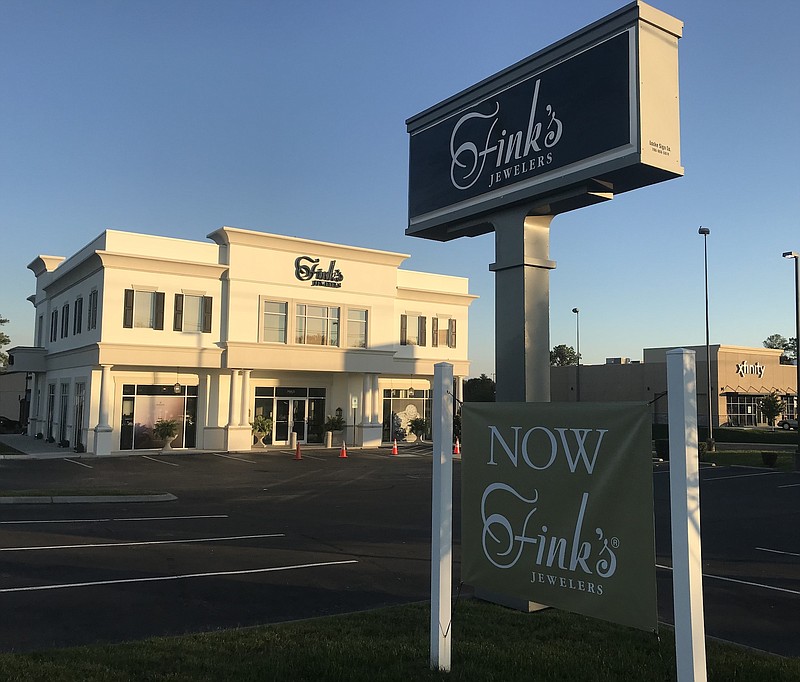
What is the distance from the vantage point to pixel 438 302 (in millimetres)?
40000

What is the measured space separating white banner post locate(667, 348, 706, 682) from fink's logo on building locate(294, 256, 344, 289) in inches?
1194

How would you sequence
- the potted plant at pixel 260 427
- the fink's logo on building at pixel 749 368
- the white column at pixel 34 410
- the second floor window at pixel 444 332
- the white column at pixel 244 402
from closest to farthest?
the white column at pixel 244 402
the potted plant at pixel 260 427
the second floor window at pixel 444 332
the white column at pixel 34 410
the fink's logo on building at pixel 749 368

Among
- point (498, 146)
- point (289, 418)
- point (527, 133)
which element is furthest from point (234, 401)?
point (527, 133)

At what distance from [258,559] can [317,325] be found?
2469 cm

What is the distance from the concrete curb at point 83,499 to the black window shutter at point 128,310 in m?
14.8

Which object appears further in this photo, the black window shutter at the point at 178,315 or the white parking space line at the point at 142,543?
the black window shutter at the point at 178,315

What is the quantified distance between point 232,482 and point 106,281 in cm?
1271

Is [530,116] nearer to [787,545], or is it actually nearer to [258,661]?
[258,661]

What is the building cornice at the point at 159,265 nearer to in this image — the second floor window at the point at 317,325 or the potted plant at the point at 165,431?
the second floor window at the point at 317,325

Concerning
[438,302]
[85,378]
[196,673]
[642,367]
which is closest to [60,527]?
[196,673]

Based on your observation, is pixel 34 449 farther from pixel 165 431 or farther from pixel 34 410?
pixel 34 410

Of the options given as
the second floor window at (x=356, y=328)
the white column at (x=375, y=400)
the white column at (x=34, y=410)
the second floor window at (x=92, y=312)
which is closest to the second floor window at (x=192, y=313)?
the second floor window at (x=92, y=312)

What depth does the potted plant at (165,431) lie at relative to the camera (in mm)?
31008

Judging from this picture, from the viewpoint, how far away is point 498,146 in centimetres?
824
